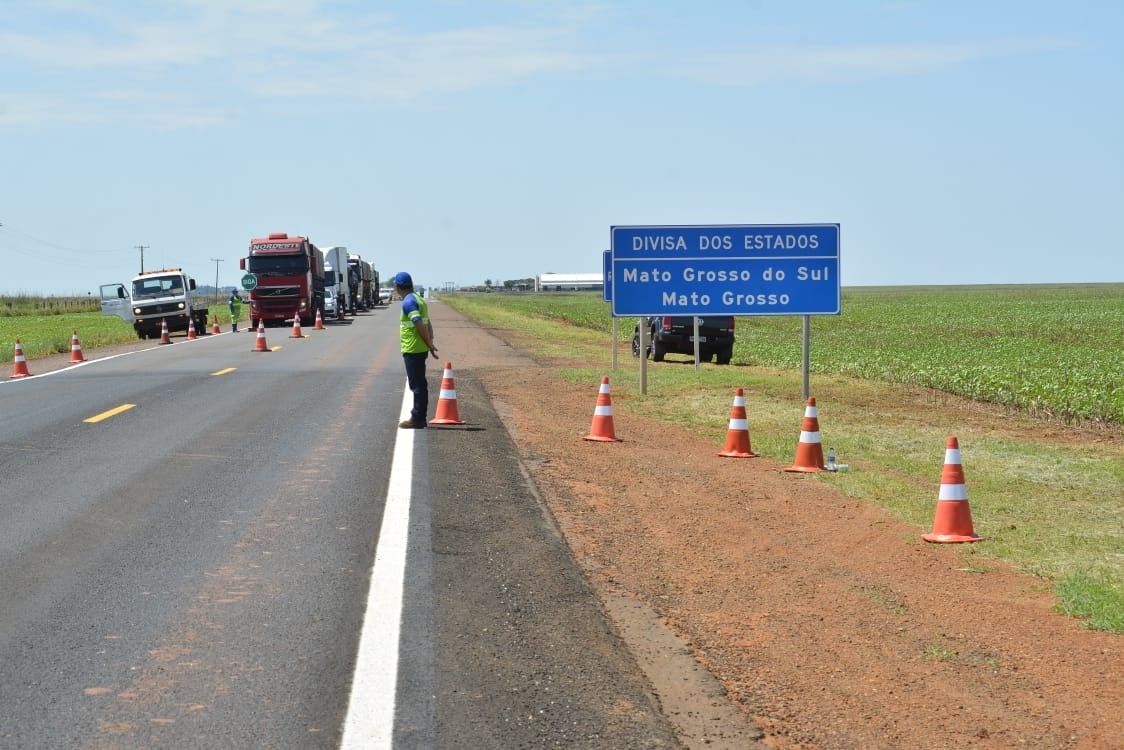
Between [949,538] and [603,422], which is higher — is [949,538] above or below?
below

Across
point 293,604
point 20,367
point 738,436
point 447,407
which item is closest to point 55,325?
point 20,367

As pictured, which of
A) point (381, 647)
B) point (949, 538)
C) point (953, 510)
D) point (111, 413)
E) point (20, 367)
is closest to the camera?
point (381, 647)

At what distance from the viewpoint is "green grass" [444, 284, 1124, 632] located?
30.4ft

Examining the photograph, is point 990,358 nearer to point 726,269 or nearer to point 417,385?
point 726,269

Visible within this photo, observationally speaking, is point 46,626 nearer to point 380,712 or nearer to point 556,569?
point 380,712

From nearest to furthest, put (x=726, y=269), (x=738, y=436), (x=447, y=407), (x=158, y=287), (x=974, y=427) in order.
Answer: (x=738, y=436) < (x=447, y=407) < (x=974, y=427) < (x=726, y=269) < (x=158, y=287)

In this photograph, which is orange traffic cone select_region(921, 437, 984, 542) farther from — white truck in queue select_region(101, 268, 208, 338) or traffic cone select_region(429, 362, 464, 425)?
white truck in queue select_region(101, 268, 208, 338)

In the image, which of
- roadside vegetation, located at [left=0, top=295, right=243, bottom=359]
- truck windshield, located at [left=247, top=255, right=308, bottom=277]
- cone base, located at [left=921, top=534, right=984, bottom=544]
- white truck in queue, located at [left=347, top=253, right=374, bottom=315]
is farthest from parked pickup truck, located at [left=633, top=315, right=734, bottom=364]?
white truck in queue, located at [left=347, top=253, right=374, bottom=315]

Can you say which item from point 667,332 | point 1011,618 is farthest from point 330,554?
point 667,332

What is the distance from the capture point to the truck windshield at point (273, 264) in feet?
163

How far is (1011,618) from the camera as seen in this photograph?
732 centimetres

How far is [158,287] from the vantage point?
151ft

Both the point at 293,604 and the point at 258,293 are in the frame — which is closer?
the point at 293,604

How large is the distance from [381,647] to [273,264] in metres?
45.0
